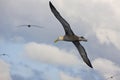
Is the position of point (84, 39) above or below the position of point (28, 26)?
below

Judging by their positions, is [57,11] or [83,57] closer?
[57,11]

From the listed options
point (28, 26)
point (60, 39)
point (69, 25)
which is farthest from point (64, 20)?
point (28, 26)

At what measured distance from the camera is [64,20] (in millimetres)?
46281

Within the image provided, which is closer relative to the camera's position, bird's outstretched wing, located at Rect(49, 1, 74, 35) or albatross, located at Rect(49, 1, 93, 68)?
bird's outstretched wing, located at Rect(49, 1, 74, 35)

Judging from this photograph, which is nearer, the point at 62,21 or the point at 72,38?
the point at 62,21

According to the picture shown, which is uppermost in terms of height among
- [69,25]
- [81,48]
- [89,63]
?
[69,25]

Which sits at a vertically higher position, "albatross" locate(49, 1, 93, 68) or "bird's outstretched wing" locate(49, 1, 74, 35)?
"bird's outstretched wing" locate(49, 1, 74, 35)

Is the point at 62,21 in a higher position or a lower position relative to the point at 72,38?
higher

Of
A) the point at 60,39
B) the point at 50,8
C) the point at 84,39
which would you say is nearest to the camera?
the point at 50,8

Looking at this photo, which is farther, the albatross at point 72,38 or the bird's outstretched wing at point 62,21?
the albatross at point 72,38

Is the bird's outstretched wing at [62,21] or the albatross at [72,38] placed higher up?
the bird's outstretched wing at [62,21]

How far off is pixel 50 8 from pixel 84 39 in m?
8.13

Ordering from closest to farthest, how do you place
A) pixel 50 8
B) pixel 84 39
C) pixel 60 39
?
pixel 50 8 < pixel 84 39 < pixel 60 39

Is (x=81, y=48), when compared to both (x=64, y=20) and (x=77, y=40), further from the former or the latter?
(x=64, y=20)
